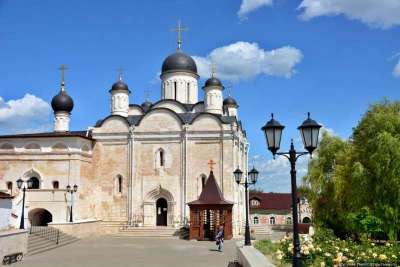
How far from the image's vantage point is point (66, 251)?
2231 centimetres

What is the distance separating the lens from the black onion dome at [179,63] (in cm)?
3712

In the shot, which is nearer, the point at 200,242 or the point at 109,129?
the point at 200,242

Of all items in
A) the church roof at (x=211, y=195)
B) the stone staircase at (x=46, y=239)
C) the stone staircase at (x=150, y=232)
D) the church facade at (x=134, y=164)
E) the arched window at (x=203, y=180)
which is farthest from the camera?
the arched window at (x=203, y=180)

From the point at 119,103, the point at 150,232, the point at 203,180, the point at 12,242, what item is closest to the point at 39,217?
the point at 150,232

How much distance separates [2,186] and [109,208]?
6.97 meters

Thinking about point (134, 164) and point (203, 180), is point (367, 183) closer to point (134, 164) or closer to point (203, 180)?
point (203, 180)

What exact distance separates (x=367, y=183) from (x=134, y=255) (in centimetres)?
1129

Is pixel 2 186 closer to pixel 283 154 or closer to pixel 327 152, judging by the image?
pixel 327 152

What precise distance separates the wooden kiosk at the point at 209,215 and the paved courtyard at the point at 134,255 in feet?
8.43

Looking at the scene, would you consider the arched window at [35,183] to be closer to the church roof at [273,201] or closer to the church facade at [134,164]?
the church facade at [134,164]

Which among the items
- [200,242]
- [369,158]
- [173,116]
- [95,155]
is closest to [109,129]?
[95,155]

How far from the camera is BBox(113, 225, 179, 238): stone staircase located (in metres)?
30.9

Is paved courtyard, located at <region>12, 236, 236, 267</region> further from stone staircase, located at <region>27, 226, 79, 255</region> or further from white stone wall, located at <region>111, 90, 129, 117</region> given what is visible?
white stone wall, located at <region>111, 90, 129, 117</region>

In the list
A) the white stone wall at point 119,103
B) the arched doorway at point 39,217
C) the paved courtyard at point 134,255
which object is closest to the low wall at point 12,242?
the paved courtyard at point 134,255
